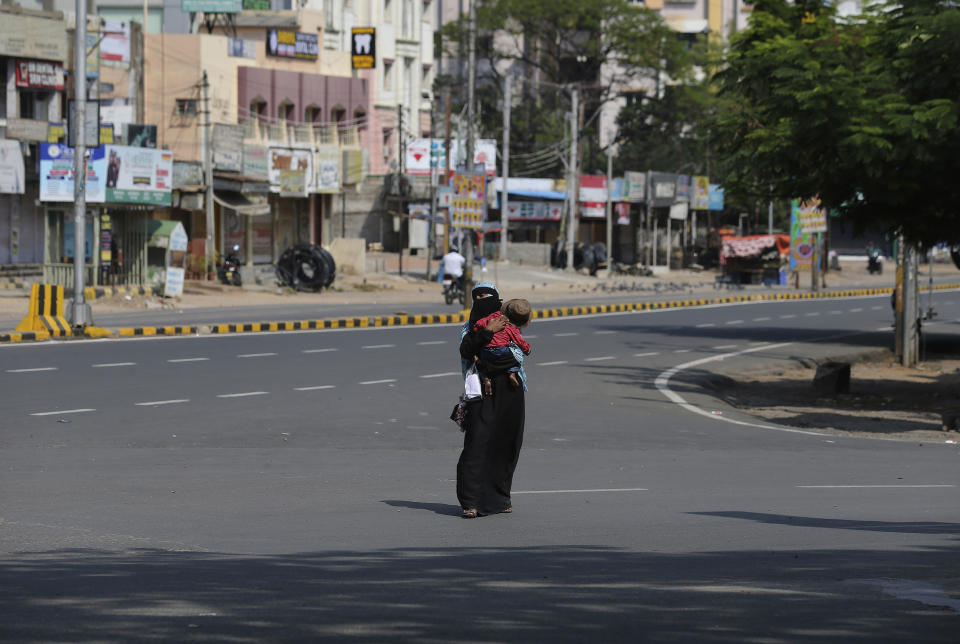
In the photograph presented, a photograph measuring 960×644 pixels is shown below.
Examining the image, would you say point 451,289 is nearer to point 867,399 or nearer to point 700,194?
point 867,399

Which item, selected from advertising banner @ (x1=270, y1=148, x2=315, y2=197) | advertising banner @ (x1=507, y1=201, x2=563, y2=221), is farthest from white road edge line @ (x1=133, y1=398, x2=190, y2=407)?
advertising banner @ (x1=507, y1=201, x2=563, y2=221)

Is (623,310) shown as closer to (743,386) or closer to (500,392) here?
(743,386)

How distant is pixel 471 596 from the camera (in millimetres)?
6930

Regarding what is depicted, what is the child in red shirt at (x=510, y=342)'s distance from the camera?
10.9 m

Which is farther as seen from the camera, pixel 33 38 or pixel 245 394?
pixel 33 38

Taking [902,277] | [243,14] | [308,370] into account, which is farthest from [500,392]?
[243,14]

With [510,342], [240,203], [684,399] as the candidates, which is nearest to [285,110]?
[240,203]

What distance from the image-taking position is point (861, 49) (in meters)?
29.5

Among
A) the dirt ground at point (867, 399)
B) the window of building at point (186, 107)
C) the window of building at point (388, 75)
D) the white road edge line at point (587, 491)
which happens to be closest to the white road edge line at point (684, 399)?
the dirt ground at point (867, 399)

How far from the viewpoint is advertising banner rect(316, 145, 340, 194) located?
61.6m

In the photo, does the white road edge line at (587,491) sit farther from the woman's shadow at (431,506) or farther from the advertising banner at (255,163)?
the advertising banner at (255,163)

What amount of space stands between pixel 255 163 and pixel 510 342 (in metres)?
46.7

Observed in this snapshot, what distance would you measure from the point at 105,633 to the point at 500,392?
17.2ft

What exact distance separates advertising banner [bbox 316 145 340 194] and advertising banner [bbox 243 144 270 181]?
4467 mm
